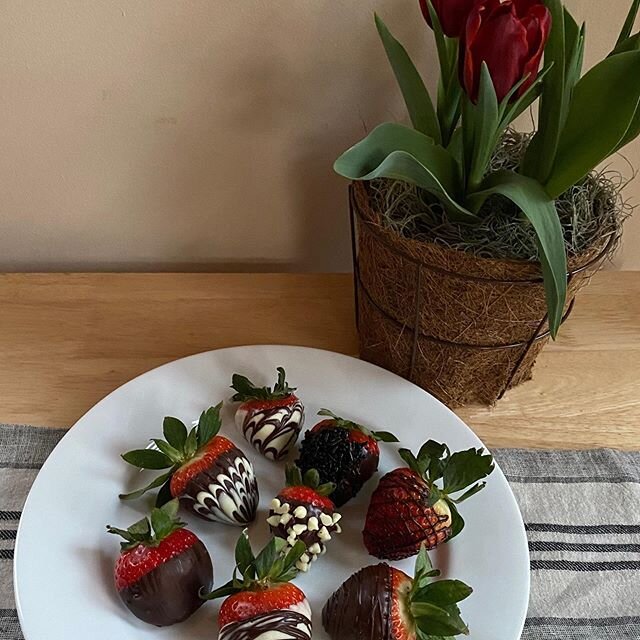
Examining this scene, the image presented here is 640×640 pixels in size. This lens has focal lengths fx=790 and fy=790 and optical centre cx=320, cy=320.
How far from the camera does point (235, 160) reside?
826 millimetres

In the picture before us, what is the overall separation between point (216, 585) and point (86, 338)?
0.33 m

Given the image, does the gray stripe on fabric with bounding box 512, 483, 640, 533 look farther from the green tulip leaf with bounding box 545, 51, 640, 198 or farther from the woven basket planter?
the green tulip leaf with bounding box 545, 51, 640, 198

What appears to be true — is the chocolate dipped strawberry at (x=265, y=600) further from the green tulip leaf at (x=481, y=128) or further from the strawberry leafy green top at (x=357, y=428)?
the green tulip leaf at (x=481, y=128)

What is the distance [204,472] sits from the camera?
631 mm

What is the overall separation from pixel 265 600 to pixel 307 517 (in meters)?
0.08

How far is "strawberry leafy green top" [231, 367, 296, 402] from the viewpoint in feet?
2.31

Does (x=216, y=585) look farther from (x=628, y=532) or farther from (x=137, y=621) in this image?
→ (x=628, y=532)

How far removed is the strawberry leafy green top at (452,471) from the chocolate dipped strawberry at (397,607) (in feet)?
0.21

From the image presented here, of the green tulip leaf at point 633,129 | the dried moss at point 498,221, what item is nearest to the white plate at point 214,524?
the dried moss at point 498,221

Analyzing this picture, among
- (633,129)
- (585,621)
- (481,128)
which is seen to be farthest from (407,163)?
(585,621)

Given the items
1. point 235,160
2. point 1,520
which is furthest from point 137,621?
point 235,160

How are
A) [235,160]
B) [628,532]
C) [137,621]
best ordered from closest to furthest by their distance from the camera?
[137,621] → [628,532] → [235,160]

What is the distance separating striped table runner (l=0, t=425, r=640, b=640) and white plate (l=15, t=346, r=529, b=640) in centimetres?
5

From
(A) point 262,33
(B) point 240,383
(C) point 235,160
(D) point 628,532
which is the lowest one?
(D) point 628,532
